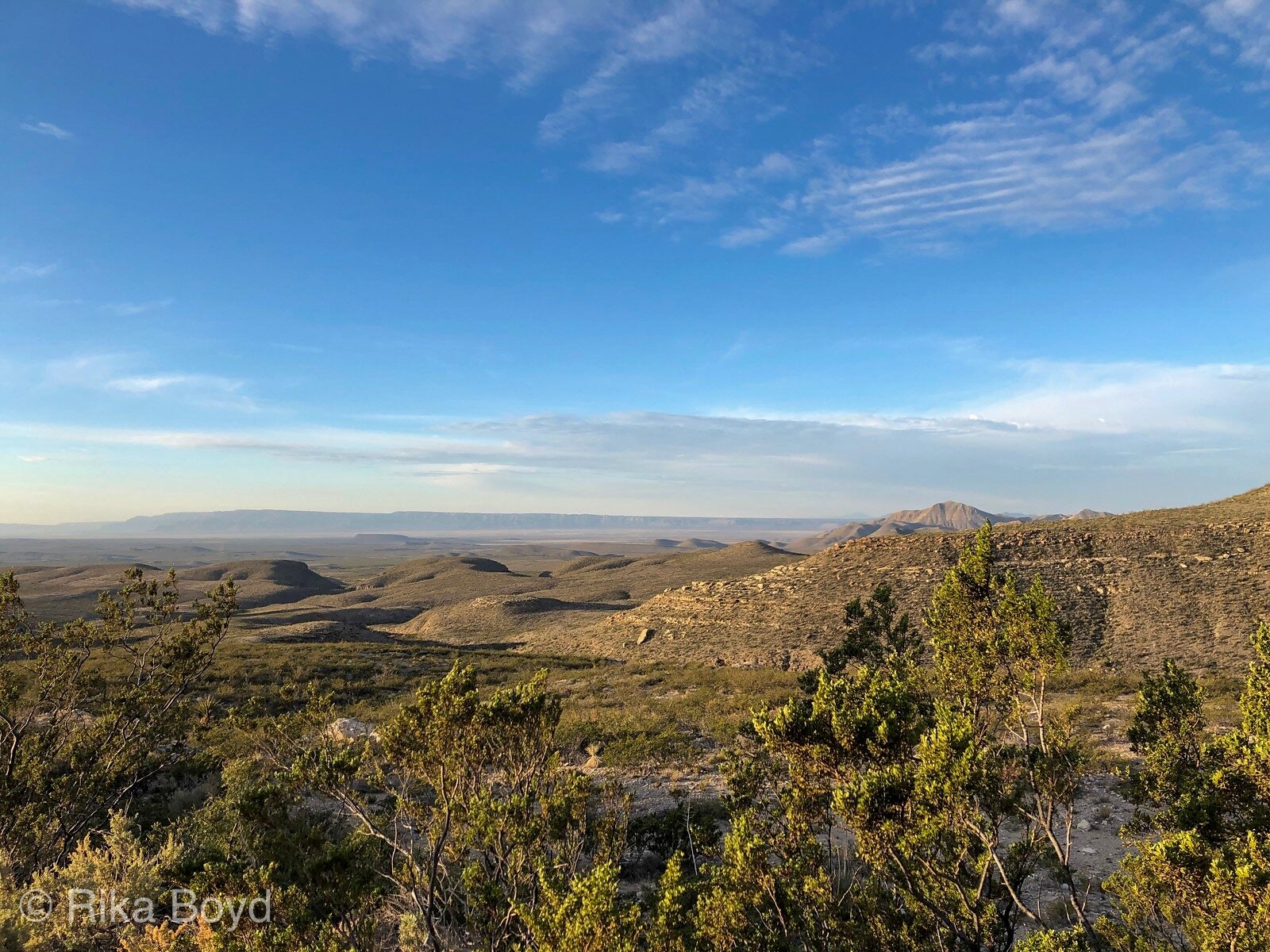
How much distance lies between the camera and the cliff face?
79.1 ft

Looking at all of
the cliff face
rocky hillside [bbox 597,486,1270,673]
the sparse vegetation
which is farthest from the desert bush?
the cliff face

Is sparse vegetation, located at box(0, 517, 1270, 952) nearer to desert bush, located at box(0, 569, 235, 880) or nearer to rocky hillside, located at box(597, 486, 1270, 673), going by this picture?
desert bush, located at box(0, 569, 235, 880)

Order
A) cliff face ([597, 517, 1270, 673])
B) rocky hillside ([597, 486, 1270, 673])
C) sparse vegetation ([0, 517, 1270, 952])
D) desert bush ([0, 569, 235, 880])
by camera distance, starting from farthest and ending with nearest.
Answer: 1. rocky hillside ([597, 486, 1270, 673])
2. cliff face ([597, 517, 1270, 673])
3. desert bush ([0, 569, 235, 880])
4. sparse vegetation ([0, 517, 1270, 952])

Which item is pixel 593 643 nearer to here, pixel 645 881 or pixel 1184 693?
pixel 645 881

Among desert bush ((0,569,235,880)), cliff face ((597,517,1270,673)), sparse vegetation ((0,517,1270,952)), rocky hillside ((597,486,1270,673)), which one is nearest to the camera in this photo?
sparse vegetation ((0,517,1270,952))

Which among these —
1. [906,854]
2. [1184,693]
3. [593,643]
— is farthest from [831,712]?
[593,643]

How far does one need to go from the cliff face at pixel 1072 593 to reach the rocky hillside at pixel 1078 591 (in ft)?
0.27

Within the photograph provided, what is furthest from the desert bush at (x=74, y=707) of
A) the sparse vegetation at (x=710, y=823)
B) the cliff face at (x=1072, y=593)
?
the cliff face at (x=1072, y=593)

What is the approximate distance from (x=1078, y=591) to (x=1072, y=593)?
1.31 feet

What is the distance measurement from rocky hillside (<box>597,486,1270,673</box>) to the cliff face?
0.27 ft

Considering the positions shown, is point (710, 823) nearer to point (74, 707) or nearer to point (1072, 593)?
point (74, 707)

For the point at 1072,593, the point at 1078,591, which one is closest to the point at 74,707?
the point at 1072,593

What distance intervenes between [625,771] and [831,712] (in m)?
10.8

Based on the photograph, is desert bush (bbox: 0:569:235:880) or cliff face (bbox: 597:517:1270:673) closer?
desert bush (bbox: 0:569:235:880)
